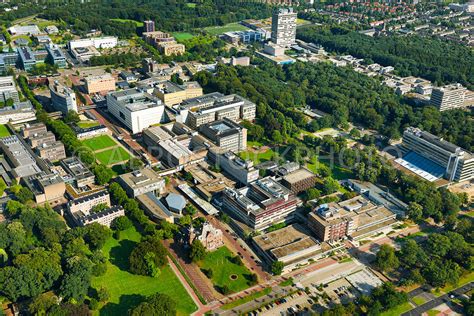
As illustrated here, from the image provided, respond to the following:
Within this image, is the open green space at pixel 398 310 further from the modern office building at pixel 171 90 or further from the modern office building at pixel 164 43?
the modern office building at pixel 164 43

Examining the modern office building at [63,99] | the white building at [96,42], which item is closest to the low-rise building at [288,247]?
the modern office building at [63,99]

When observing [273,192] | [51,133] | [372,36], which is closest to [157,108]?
[51,133]

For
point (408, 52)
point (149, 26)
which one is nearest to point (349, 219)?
point (408, 52)

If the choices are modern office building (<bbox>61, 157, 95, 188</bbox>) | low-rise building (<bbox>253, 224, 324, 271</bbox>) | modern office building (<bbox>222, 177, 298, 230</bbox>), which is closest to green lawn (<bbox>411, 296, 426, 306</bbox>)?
low-rise building (<bbox>253, 224, 324, 271</bbox>)

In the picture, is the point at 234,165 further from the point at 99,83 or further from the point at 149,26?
the point at 149,26

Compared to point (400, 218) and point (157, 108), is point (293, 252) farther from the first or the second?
point (157, 108)

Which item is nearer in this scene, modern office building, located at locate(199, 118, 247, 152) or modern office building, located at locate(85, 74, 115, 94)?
modern office building, located at locate(199, 118, 247, 152)

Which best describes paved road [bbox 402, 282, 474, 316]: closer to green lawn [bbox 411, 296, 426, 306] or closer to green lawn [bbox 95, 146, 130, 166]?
green lawn [bbox 411, 296, 426, 306]
